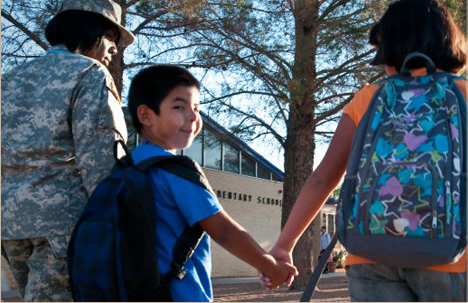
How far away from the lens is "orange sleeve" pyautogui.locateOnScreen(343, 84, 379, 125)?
7.88ft

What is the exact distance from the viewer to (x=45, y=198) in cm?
289

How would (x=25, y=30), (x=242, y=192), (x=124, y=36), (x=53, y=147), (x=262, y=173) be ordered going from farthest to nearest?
(x=262, y=173) → (x=242, y=192) → (x=25, y=30) → (x=124, y=36) → (x=53, y=147)

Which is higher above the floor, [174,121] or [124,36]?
[124,36]

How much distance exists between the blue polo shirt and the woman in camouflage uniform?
371 mm

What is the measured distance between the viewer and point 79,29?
3.20m

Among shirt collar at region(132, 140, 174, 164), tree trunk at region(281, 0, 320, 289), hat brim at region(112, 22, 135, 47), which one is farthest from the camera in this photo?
tree trunk at region(281, 0, 320, 289)

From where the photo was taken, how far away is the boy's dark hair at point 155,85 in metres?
2.84

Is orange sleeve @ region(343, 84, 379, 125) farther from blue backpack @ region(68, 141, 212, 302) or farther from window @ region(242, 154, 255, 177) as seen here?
window @ region(242, 154, 255, 177)

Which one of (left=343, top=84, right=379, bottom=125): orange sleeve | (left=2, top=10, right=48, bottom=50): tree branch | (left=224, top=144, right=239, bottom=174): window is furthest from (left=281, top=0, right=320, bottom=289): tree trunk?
(left=224, top=144, right=239, bottom=174): window

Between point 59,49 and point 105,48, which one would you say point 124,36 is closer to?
point 105,48

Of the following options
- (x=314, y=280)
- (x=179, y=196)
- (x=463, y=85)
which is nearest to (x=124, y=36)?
(x=179, y=196)

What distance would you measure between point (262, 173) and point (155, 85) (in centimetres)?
2713

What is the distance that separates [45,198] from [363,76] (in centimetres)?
988

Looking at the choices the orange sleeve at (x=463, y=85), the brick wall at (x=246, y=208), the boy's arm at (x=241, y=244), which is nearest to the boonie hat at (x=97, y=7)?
the boy's arm at (x=241, y=244)
